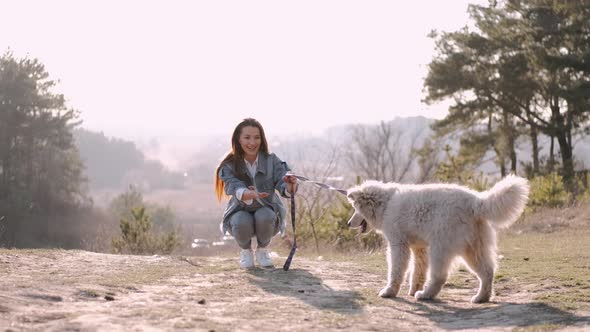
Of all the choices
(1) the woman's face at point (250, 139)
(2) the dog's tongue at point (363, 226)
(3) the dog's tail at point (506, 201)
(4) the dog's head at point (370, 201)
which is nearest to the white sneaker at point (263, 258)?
(1) the woman's face at point (250, 139)

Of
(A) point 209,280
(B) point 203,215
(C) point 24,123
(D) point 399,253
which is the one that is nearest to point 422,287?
(D) point 399,253

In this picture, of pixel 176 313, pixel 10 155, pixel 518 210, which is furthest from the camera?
pixel 10 155

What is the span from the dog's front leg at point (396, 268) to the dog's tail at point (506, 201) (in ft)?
2.86

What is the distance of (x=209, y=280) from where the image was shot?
284 inches

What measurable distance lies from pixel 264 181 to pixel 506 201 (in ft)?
11.1

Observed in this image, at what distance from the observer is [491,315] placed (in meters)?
5.20

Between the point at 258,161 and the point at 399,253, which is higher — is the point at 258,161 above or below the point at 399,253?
above

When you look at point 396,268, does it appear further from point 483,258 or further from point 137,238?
point 137,238

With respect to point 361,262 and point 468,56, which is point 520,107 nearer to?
point 468,56

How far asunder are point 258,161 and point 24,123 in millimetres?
37605

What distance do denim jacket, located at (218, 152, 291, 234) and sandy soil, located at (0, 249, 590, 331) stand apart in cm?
68

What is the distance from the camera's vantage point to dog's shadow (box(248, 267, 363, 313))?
5.75 metres

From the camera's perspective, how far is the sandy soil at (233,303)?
473 cm

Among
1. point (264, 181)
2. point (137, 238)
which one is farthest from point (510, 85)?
point (264, 181)
